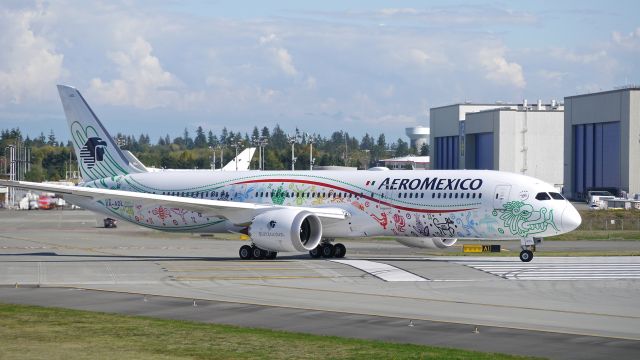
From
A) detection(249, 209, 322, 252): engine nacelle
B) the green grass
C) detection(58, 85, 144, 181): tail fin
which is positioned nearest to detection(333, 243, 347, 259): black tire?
detection(249, 209, 322, 252): engine nacelle

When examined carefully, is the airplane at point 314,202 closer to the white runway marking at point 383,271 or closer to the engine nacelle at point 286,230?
the engine nacelle at point 286,230

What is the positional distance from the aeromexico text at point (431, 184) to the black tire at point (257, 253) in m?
5.80

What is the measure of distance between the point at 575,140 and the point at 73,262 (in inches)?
3355

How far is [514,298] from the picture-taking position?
2861cm

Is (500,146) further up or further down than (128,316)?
further up

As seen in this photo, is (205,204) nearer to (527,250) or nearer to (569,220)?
(527,250)

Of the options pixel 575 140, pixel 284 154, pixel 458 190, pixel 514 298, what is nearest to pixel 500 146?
pixel 575 140

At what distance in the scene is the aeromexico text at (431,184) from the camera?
40719mm

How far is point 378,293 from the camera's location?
29750mm

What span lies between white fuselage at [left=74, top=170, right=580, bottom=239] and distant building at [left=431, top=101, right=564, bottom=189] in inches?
3137

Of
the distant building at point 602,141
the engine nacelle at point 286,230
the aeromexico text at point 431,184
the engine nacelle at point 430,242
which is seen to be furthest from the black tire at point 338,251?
the distant building at point 602,141

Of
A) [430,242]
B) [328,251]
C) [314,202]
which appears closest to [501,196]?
[430,242]

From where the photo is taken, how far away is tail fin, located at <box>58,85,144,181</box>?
4962cm

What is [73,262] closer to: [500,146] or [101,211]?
[101,211]
